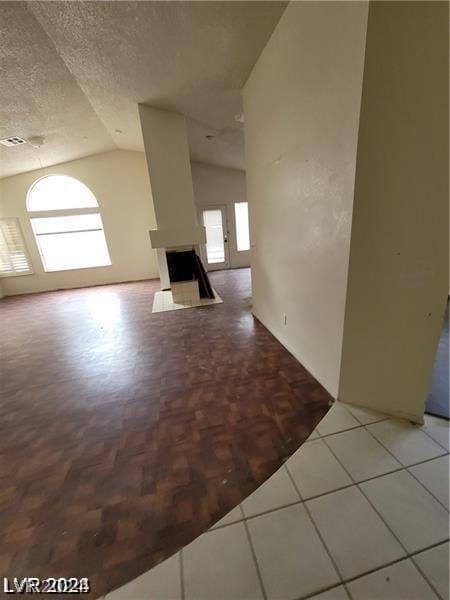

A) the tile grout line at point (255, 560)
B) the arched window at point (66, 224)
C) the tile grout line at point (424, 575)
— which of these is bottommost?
the tile grout line at point (424, 575)

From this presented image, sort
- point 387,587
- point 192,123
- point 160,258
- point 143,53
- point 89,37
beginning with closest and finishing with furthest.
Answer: point 387,587 < point 89,37 < point 143,53 < point 192,123 < point 160,258

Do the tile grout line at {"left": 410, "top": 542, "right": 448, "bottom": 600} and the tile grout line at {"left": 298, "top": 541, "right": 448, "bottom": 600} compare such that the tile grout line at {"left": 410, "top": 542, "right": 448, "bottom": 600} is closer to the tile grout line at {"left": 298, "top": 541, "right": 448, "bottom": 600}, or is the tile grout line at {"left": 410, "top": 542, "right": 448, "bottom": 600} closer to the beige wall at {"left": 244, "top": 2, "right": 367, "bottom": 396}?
the tile grout line at {"left": 298, "top": 541, "right": 448, "bottom": 600}

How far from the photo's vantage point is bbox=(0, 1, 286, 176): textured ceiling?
199cm

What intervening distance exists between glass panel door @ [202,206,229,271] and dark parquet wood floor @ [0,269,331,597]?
4103 mm

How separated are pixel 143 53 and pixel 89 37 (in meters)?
0.48

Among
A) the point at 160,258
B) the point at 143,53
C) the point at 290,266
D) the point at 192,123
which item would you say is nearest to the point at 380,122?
the point at 290,266

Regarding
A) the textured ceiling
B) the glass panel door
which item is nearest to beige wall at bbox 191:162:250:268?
the glass panel door

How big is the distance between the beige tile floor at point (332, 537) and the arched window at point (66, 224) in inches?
264

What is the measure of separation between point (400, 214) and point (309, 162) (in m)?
0.80

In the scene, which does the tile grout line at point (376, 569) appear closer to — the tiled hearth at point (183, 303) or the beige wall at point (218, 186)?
the tiled hearth at point (183, 303)

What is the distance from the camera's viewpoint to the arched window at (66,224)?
19.8ft

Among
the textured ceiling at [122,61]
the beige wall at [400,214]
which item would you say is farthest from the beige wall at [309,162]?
the textured ceiling at [122,61]

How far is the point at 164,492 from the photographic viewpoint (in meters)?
1.35

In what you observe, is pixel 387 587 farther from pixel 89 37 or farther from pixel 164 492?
pixel 89 37
